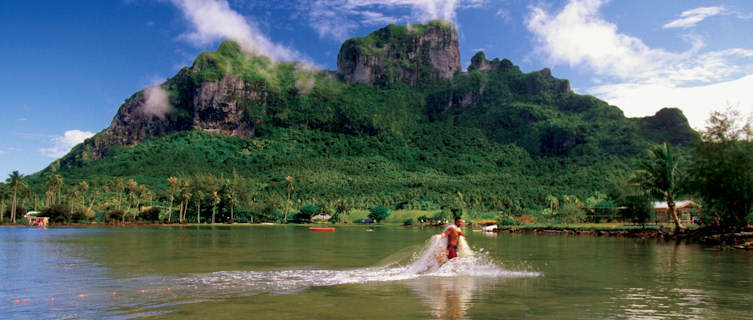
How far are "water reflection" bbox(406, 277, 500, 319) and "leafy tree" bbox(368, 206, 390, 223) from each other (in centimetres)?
11266

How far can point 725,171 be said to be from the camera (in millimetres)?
44344

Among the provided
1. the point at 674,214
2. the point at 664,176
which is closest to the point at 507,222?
the point at 664,176

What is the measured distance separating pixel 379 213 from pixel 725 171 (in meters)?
95.2

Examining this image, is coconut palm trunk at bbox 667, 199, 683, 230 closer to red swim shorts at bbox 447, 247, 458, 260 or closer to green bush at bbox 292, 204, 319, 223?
red swim shorts at bbox 447, 247, 458, 260

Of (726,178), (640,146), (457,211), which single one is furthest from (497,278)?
(640,146)

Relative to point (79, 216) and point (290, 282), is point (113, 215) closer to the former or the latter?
point (79, 216)

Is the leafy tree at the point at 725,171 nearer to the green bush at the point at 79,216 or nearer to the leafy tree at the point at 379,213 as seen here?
the leafy tree at the point at 379,213

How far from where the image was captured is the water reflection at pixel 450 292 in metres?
14.3

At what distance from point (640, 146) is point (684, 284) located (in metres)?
186

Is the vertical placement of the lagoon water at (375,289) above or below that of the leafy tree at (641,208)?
below

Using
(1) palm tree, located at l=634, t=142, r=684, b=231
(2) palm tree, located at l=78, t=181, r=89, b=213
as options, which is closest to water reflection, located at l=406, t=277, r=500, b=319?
(1) palm tree, located at l=634, t=142, r=684, b=231

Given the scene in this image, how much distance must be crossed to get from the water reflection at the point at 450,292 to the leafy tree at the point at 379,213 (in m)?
113

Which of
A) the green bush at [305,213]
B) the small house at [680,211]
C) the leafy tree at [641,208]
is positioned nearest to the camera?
the leafy tree at [641,208]

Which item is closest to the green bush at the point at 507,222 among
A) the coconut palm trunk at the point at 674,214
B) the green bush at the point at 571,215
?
the green bush at the point at 571,215
